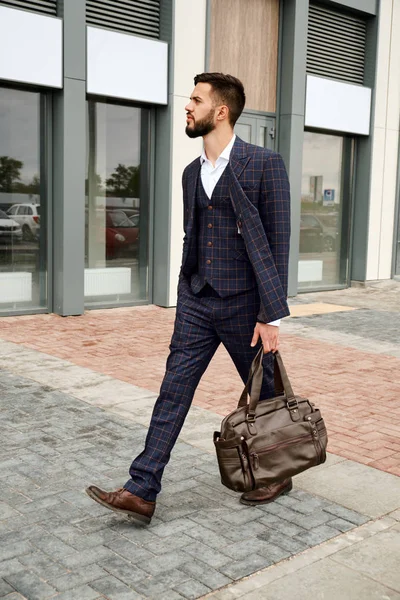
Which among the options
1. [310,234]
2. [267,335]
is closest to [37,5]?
[310,234]

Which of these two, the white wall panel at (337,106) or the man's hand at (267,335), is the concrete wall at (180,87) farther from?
the man's hand at (267,335)

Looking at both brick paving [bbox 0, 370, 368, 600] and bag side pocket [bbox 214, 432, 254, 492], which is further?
bag side pocket [bbox 214, 432, 254, 492]

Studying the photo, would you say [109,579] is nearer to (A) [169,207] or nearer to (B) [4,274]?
(B) [4,274]

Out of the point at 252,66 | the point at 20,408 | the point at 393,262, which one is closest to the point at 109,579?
the point at 20,408

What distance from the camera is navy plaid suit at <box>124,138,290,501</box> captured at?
354 cm

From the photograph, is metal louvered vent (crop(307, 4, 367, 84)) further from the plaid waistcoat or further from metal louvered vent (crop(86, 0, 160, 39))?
the plaid waistcoat

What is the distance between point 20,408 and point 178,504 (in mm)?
2084

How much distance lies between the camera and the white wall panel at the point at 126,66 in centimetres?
984

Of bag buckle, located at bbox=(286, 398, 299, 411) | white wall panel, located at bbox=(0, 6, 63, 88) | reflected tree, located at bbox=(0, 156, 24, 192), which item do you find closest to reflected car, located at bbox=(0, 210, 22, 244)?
reflected tree, located at bbox=(0, 156, 24, 192)

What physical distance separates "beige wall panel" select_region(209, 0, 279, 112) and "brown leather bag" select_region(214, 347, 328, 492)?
28.2 ft

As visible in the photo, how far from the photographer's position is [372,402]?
6.09 meters

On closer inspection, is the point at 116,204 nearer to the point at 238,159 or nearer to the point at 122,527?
the point at 238,159

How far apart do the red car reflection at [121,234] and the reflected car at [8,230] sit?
1403mm

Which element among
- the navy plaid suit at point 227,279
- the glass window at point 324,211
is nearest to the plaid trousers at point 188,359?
the navy plaid suit at point 227,279
